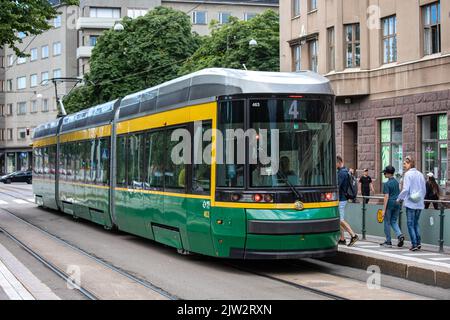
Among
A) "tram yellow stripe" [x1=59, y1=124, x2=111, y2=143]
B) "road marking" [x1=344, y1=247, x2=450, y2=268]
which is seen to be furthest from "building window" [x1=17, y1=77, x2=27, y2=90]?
"road marking" [x1=344, y1=247, x2=450, y2=268]

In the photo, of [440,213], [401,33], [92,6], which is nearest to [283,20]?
[401,33]

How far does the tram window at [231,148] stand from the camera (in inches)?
439

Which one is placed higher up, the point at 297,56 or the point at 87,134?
the point at 297,56

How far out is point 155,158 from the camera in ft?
45.7

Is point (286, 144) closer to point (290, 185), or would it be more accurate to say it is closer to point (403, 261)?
point (290, 185)

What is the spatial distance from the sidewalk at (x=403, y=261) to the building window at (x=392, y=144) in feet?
44.2

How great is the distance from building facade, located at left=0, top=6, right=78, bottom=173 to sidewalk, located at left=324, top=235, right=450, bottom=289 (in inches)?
2431

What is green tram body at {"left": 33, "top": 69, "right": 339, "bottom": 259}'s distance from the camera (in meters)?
11.1

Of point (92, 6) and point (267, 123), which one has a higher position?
point (92, 6)

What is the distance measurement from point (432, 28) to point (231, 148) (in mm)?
16732

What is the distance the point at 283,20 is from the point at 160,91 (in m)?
22.0

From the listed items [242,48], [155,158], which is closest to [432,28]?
[155,158]

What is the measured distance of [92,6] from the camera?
226 ft

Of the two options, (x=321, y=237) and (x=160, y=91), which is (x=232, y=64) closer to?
(x=160, y=91)
